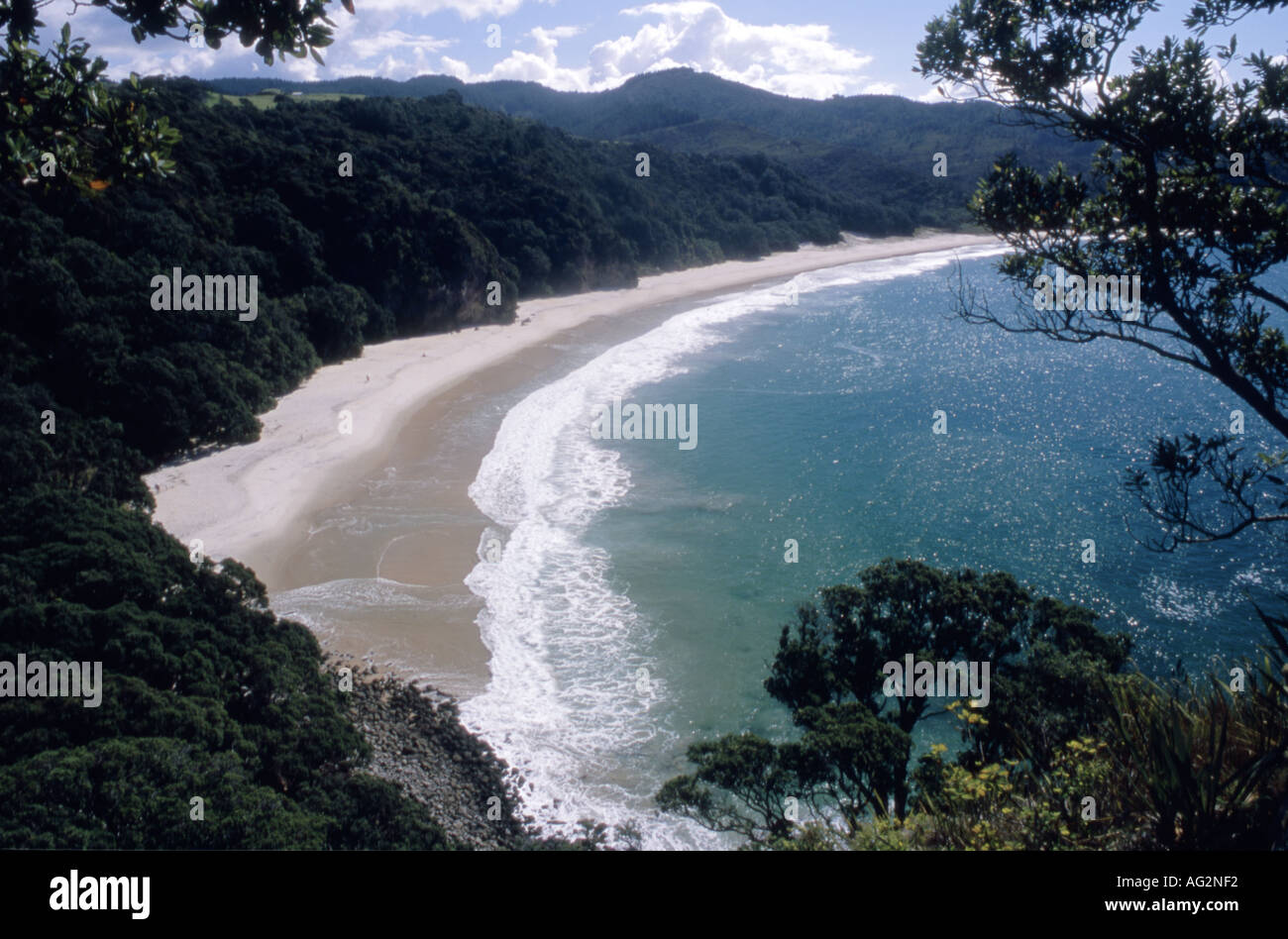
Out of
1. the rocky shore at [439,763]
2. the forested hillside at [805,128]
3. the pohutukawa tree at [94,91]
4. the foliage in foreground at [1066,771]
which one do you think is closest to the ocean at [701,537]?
the rocky shore at [439,763]

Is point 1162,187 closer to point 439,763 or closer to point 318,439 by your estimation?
point 439,763

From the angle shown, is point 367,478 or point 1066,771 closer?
point 1066,771

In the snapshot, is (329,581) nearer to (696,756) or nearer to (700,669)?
(700,669)

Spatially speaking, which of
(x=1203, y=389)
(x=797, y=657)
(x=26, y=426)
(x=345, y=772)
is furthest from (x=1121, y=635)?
(x=1203, y=389)

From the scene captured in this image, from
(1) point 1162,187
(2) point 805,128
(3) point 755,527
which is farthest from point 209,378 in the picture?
(2) point 805,128

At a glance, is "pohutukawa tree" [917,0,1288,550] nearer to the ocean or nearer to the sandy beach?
the ocean

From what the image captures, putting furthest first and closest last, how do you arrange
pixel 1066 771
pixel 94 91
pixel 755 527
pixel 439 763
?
1. pixel 755 527
2. pixel 439 763
3. pixel 1066 771
4. pixel 94 91

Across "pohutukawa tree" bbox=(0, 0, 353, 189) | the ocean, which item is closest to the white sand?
the ocean
